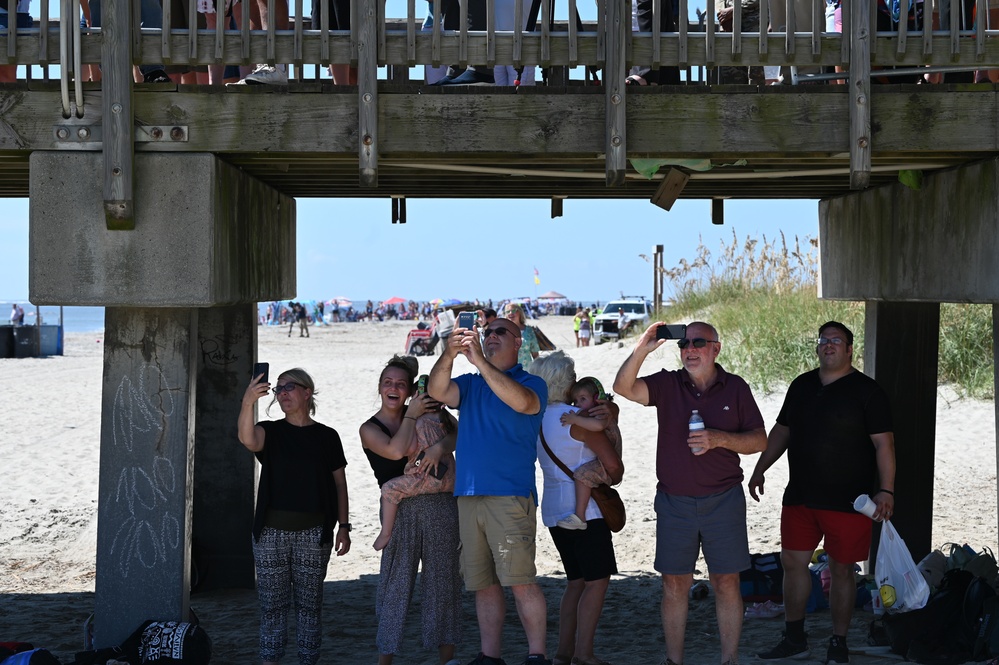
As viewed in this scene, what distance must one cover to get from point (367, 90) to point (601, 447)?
2173 mm

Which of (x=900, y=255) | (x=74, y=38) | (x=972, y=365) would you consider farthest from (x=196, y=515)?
(x=972, y=365)

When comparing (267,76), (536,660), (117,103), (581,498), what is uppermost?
(267,76)

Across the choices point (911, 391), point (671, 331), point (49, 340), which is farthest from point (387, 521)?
point (49, 340)

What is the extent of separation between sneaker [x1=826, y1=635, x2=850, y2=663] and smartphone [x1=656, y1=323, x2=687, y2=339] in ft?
6.44

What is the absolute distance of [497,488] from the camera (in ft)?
18.6

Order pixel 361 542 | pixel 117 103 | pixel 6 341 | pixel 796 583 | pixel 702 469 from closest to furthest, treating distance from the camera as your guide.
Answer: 1. pixel 117 103
2. pixel 702 469
3. pixel 796 583
4. pixel 361 542
5. pixel 6 341

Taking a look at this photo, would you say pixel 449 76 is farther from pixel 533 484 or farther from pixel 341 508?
pixel 341 508

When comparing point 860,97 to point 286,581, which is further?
point 286,581

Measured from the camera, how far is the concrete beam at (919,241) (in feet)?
19.9

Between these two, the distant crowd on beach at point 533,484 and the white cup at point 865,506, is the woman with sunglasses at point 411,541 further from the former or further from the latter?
the white cup at point 865,506

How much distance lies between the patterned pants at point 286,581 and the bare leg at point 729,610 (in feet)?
6.68

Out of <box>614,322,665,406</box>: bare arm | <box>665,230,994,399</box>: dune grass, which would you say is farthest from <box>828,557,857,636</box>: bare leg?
<box>665,230,994,399</box>: dune grass

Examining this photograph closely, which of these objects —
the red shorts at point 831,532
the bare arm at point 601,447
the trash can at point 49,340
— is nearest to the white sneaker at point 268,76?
the bare arm at point 601,447

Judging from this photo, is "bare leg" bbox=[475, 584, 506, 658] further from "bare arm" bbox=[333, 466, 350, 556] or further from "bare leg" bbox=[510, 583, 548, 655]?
"bare arm" bbox=[333, 466, 350, 556]
